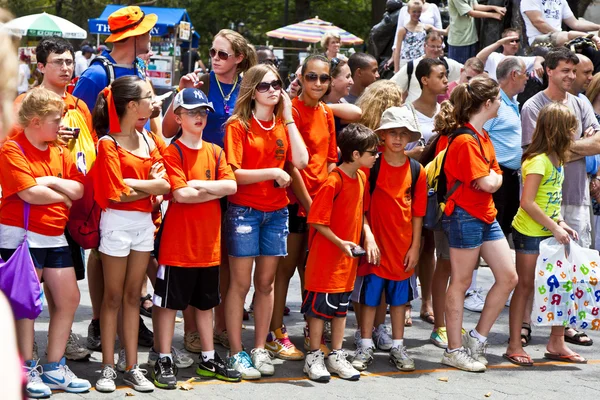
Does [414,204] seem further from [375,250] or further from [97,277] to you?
[97,277]

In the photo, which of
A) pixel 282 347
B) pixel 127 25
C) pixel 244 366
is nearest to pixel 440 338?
pixel 282 347

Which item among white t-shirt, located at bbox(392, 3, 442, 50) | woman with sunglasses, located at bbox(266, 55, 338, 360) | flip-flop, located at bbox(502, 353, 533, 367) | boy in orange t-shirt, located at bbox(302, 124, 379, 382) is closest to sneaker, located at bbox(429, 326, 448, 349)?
flip-flop, located at bbox(502, 353, 533, 367)

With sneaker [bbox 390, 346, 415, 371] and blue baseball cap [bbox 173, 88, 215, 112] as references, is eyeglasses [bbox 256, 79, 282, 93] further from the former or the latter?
sneaker [bbox 390, 346, 415, 371]

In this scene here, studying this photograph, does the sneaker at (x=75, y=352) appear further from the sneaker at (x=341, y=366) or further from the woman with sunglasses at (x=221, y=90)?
the sneaker at (x=341, y=366)

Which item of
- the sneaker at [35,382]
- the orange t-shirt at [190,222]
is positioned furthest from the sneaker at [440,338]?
the sneaker at [35,382]

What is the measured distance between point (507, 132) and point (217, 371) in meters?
3.25

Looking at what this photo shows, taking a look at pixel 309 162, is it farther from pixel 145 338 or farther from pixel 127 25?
pixel 145 338

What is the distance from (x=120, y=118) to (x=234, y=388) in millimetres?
1803

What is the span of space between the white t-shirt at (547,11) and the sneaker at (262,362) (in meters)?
6.77

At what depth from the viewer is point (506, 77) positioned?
7395mm

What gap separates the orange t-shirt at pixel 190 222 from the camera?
5.45m

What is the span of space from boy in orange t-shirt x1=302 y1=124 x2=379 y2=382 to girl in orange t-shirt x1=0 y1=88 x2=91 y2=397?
1524mm

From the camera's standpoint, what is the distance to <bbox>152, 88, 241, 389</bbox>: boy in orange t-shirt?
545cm

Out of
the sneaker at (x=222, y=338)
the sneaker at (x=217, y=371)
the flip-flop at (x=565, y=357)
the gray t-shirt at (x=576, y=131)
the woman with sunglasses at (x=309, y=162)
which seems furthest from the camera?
the gray t-shirt at (x=576, y=131)
